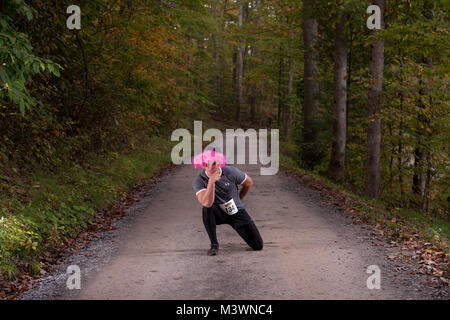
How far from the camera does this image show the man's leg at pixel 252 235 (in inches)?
301

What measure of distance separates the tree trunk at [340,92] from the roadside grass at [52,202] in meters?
7.98

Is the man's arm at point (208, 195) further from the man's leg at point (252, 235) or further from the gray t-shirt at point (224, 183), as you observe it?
the man's leg at point (252, 235)

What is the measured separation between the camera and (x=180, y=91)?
74.8 feet

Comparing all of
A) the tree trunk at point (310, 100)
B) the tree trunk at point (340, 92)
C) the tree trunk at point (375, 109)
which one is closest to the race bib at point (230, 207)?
the tree trunk at point (375, 109)

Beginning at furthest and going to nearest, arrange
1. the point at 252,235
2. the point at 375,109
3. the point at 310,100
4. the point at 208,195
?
the point at 310,100, the point at 375,109, the point at 252,235, the point at 208,195

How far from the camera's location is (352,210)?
11.3 metres

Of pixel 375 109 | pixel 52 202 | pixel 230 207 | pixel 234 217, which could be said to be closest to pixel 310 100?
pixel 375 109

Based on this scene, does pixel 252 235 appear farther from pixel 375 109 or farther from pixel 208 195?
pixel 375 109

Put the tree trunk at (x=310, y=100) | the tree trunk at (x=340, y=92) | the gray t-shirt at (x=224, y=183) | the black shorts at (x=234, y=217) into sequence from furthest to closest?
the tree trunk at (x=310, y=100)
the tree trunk at (x=340, y=92)
the black shorts at (x=234, y=217)
the gray t-shirt at (x=224, y=183)

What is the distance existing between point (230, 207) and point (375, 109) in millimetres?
8678

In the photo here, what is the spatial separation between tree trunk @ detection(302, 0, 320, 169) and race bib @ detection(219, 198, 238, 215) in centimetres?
1400

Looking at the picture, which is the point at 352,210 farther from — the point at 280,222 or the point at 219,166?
the point at 219,166
